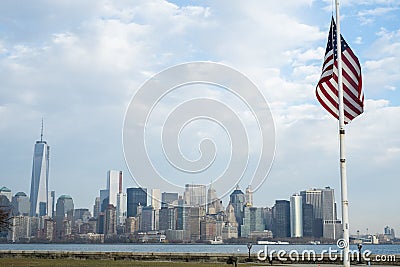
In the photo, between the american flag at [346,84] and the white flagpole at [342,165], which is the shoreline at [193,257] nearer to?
the white flagpole at [342,165]

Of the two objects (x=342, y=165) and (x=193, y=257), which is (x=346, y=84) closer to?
(x=342, y=165)

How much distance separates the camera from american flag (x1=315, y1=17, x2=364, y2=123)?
19.1m

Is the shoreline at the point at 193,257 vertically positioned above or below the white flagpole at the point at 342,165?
below

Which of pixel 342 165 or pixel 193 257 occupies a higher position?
pixel 342 165

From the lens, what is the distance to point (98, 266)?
120 ft

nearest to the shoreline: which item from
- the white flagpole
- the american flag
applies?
the white flagpole

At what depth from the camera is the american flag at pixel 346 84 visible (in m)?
19.1

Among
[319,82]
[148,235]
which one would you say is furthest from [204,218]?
[319,82]

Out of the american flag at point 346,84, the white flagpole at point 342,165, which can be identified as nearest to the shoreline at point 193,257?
the white flagpole at point 342,165

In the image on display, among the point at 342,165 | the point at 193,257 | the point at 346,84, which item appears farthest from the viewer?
the point at 193,257

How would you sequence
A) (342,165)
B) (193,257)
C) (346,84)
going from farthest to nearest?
(193,257) → (346,84) → (342,165)

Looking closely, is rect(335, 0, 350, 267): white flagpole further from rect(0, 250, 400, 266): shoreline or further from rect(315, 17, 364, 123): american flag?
rect(0, 250, 400, 266): shoreline

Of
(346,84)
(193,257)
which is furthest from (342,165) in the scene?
(193,257)

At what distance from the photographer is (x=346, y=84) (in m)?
19.1
